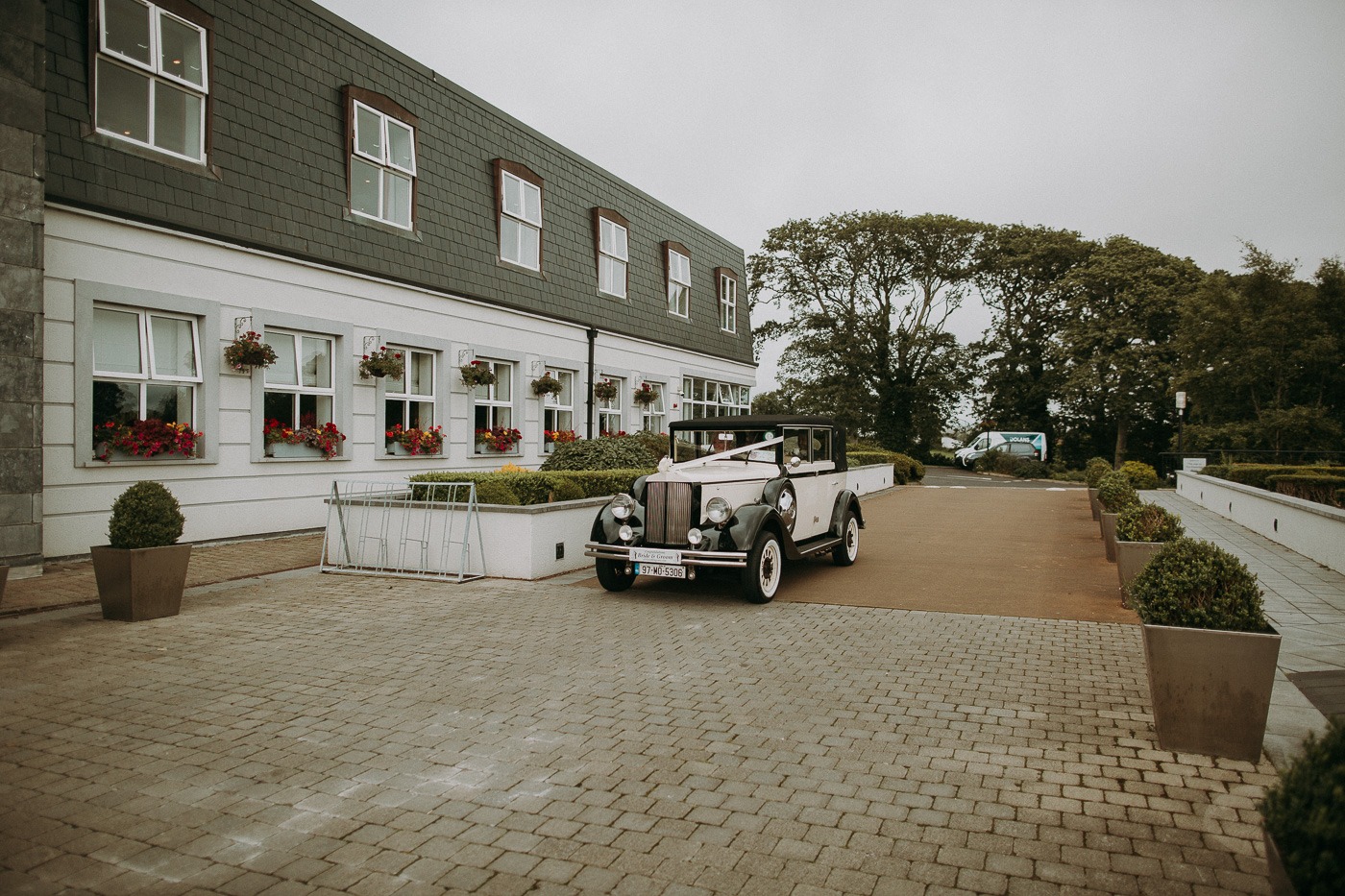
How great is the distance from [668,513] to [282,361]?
22.9ft

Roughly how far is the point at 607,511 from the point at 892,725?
185 inches

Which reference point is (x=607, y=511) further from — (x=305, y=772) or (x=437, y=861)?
(x=437, y=861)

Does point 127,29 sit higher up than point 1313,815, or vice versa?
point 127,29

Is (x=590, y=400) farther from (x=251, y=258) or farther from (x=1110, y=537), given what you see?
(x=1110, y=537)

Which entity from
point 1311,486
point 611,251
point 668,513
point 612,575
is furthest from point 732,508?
point 611,251

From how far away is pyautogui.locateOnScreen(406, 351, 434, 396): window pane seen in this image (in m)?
14.1

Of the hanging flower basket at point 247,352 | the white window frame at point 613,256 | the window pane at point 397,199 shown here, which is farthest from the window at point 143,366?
the white window frame at point 613,256

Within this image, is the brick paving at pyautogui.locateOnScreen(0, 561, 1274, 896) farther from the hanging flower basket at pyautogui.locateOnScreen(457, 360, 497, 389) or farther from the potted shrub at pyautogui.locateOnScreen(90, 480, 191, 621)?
the hanging flower basket at pyautogui.locateOnScreen(457, 360, 497, 389)

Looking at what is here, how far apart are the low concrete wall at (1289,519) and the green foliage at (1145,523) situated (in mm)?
3504

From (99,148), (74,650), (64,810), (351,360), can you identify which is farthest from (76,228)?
(64,810)

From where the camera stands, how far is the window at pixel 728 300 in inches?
1039

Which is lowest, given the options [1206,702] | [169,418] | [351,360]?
[1206,702]

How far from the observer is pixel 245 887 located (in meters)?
2.90

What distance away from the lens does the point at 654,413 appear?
22094mm
